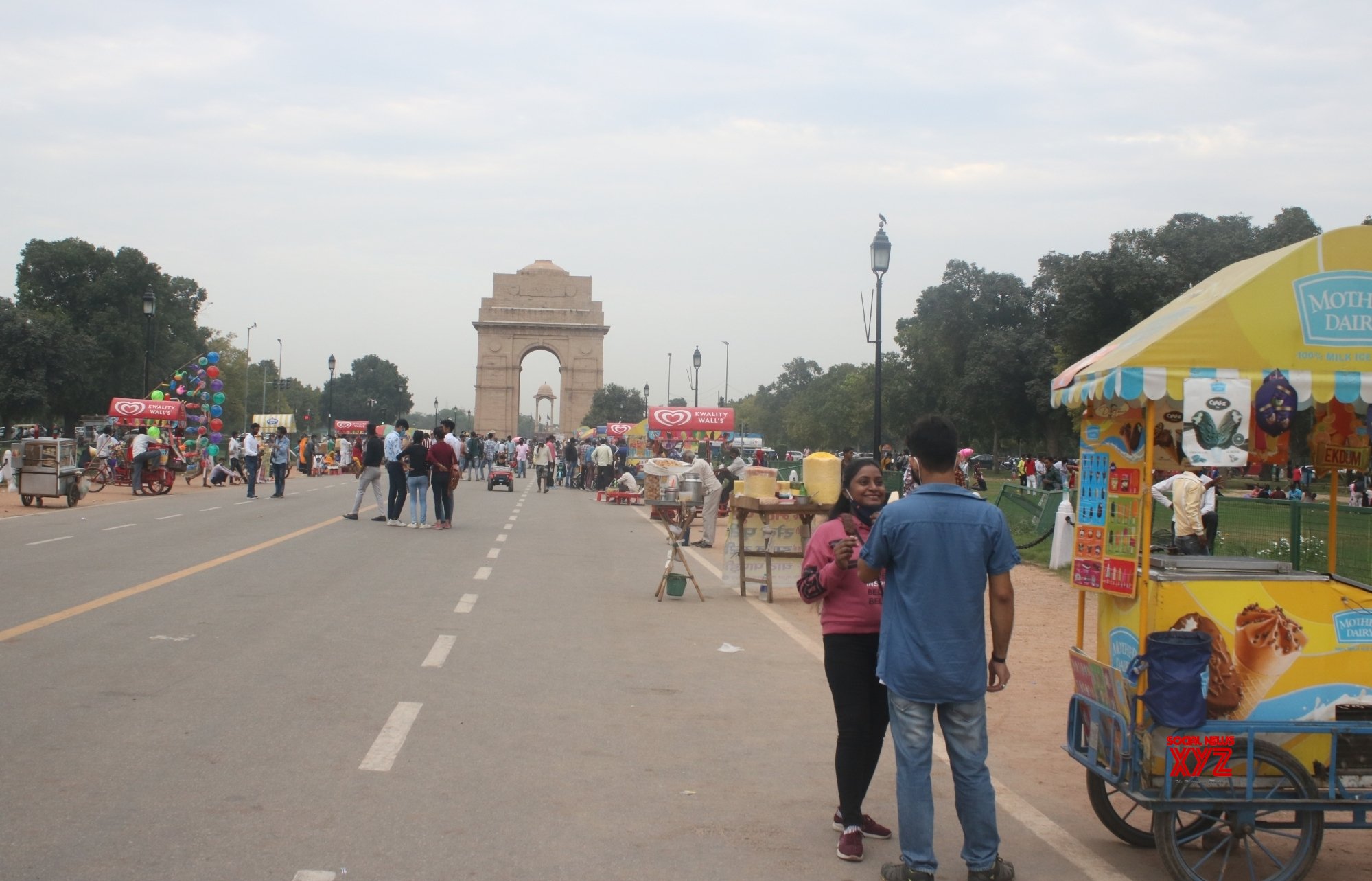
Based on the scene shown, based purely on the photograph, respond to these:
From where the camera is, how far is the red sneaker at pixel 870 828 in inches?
215

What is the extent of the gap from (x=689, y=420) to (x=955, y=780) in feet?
122

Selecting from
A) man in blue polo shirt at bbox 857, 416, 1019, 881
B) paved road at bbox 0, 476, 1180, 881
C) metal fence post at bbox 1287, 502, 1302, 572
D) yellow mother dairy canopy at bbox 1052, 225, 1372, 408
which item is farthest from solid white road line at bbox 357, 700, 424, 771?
metal fence post at bbox 1287, 502, 1302, 572

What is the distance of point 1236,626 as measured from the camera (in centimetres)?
530

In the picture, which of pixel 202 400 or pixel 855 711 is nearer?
pixel 855 711

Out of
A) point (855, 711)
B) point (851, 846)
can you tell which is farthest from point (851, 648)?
point (851, 846)

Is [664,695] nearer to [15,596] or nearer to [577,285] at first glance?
[15,596]

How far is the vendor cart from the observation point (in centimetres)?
2634

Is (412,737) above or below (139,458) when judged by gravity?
below

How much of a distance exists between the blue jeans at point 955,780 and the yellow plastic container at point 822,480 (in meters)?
8.57

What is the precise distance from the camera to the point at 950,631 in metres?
4.81

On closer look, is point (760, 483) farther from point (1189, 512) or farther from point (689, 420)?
point (689, 420)

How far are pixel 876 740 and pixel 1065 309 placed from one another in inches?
1998

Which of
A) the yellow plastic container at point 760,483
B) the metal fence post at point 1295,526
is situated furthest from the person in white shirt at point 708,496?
the metal fence post at point 1295,526

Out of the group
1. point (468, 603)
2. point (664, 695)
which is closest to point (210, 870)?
point (664, 695)
